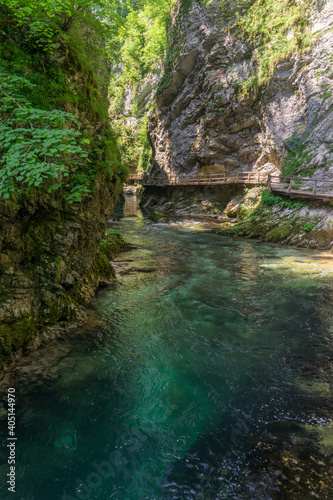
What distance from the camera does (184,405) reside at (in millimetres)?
3660

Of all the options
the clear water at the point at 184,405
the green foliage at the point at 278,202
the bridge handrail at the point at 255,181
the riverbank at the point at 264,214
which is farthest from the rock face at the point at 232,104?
the clear water at the point at 184,405

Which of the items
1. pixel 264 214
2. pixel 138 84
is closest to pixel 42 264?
pixel 264 214

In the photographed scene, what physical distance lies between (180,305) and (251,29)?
25387 mm

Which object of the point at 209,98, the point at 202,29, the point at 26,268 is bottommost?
the point at 26,268

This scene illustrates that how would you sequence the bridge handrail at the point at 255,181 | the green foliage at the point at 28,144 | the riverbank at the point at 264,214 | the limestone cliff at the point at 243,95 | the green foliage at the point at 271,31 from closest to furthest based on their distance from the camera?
the green foliage at the point at 28,144
the riverbank at the point at 264,214
the bridge handrail at the point at 255,181
the limestone cliff at the point at 243,95
the green foliage at the point at 271,31

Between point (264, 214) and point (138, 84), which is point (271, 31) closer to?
point (264, 214)

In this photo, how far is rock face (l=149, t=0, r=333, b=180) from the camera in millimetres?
17547

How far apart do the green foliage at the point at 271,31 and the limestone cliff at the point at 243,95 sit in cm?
7

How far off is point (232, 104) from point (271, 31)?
538 cm

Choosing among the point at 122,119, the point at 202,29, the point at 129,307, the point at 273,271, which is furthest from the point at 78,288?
the point at 122,119

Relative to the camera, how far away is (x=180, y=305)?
6672 mm

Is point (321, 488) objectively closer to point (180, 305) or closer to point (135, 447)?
point (135, 447)

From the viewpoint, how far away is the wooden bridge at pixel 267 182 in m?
14.0

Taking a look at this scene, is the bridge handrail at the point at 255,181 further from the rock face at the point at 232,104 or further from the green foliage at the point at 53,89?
the green foliage at the point at 53,89
